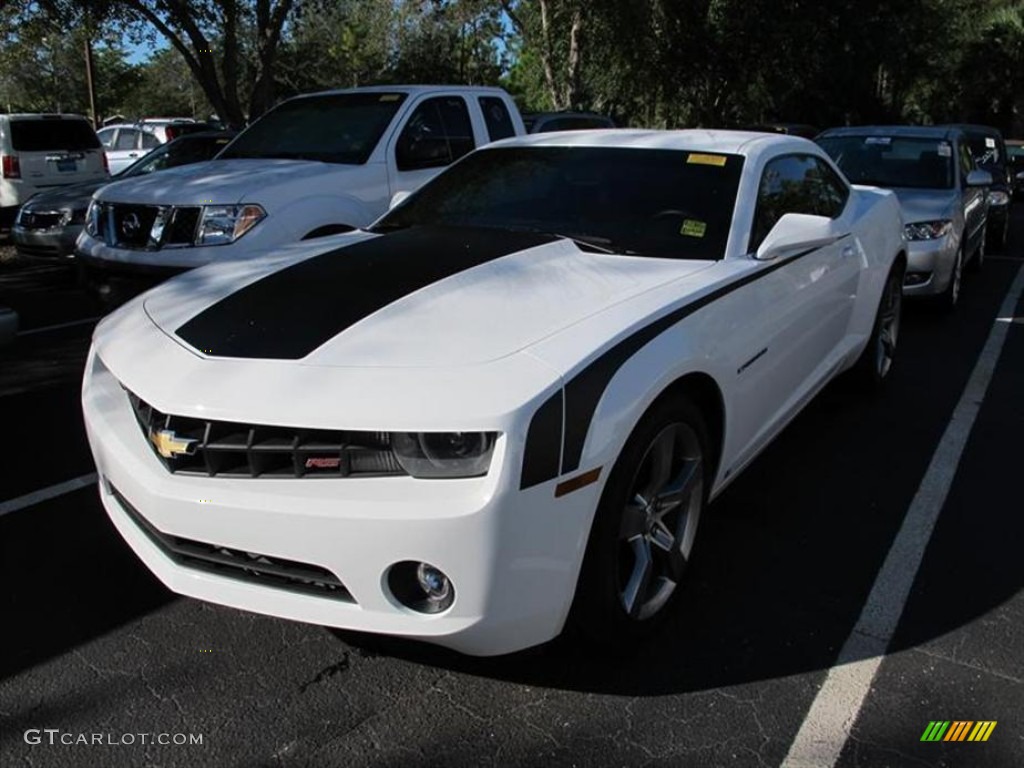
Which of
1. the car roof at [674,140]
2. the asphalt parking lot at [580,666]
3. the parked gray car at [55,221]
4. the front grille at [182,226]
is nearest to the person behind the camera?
the asphalt parking lot at [580,666]

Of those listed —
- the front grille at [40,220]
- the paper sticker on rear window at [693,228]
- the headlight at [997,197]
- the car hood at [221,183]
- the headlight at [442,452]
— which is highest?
the paper sticker on rear window at [693,228]

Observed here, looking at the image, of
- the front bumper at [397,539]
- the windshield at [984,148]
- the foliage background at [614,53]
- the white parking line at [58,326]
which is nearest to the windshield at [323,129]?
the white parking line at [58,326]

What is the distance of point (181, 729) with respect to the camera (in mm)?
2504

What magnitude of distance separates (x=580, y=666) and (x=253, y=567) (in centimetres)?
106

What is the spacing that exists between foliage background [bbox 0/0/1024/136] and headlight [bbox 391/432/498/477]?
48.0 ft

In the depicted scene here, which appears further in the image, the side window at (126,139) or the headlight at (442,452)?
the side window at (126,139)

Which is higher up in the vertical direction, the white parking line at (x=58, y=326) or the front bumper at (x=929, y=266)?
the front bumper at (x=929, y=266)

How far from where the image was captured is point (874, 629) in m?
3.00

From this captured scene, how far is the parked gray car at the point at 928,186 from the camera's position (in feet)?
24.3

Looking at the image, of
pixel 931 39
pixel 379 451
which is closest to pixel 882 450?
pixel 379 451

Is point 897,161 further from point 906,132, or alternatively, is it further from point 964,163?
point 964,163

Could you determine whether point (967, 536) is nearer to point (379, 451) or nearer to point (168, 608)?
point (379, 451)

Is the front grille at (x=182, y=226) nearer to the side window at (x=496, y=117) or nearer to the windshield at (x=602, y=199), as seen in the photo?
the windshield at (x=602, y=199)

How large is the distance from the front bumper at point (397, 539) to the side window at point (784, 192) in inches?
71.3
